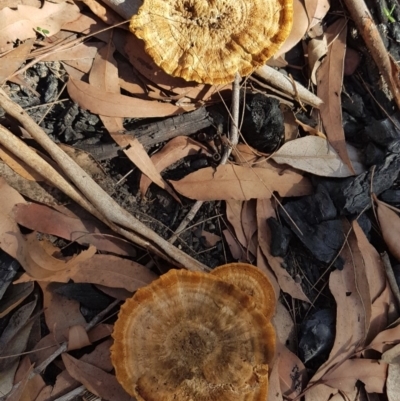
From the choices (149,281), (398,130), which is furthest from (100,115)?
(398,130)

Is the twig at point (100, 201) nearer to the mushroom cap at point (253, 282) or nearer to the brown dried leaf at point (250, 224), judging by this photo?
the mushroom cap at point (253, 282)

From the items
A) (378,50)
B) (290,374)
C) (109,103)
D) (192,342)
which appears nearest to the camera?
(192,342)

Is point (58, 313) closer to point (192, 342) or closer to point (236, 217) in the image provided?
point (192, 342)

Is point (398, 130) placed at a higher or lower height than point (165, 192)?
lower

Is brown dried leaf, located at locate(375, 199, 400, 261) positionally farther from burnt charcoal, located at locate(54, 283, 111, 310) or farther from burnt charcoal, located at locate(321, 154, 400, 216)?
burnt charcoal, located at locate(54, 283, 111, 310)

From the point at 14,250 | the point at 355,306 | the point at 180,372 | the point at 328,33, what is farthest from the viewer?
the point at 328,33

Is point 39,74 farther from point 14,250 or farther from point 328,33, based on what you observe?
point 328,33

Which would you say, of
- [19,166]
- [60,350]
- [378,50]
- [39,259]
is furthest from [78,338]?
[378,50]
